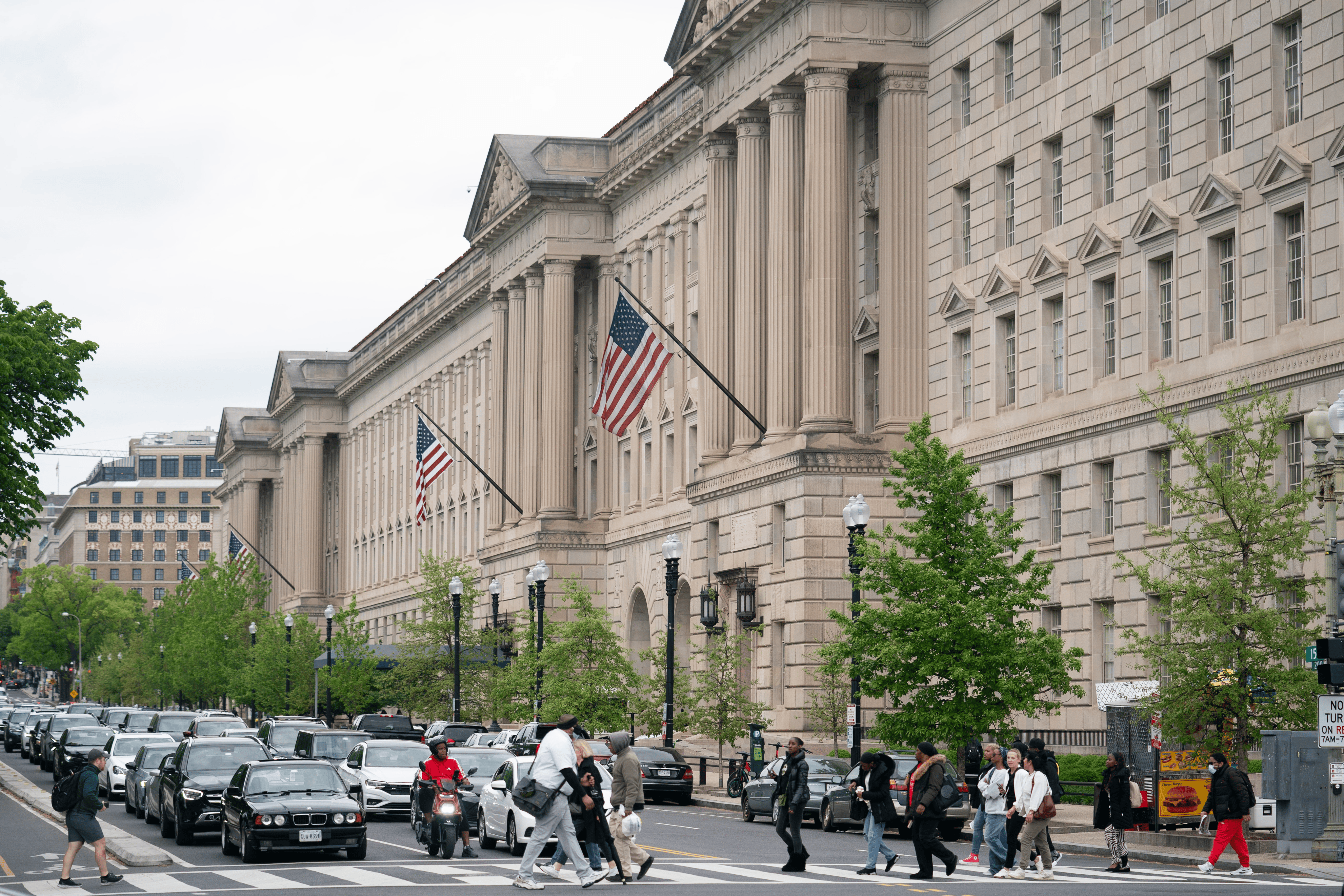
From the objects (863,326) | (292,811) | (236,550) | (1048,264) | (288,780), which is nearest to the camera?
(292,811)

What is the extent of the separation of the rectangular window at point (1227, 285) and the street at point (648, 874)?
14.1m

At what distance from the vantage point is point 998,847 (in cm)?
2800

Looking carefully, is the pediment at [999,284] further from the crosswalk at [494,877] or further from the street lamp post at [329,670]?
the street lamp post at [329,670]

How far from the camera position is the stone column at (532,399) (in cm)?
8750

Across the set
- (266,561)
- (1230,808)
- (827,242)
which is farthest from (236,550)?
(1230,808)

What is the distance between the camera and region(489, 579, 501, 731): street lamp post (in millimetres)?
71500

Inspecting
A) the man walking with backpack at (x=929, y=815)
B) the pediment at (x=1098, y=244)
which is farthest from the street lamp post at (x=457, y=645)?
the man walking with backpack at (x=929, y=815)

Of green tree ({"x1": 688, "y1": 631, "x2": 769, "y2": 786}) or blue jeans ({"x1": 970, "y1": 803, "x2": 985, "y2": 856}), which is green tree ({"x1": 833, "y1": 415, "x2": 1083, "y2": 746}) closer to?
blue jeans ({"x1": 970, "y1": 803, "x2": 985, "y2": 856})

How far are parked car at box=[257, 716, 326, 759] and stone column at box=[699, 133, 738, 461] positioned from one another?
18.8 metres

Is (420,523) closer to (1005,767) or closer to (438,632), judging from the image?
(438,632)

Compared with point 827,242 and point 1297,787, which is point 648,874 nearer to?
point 1297,787

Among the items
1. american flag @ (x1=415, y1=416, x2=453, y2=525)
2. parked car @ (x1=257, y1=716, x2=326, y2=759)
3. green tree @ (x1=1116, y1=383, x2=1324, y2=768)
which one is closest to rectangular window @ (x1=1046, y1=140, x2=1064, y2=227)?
green tree @ (x1=1116, y1=383, x2=1324, y2=768)

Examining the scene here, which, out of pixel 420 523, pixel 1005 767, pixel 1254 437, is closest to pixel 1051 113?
pixel 1254 437

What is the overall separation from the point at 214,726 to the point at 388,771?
1769 cm
